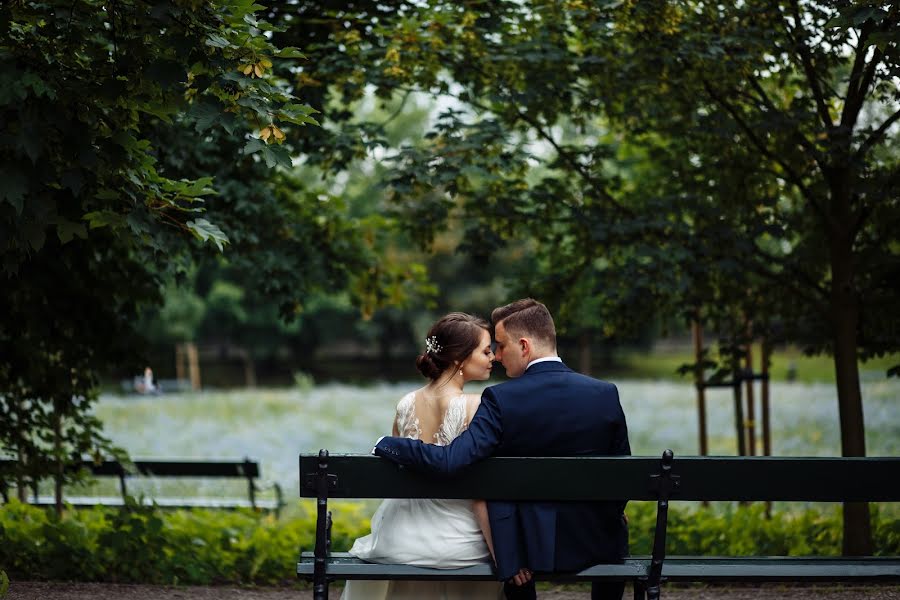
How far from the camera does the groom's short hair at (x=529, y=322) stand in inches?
159

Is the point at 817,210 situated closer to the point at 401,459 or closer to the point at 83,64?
the point at 401,459

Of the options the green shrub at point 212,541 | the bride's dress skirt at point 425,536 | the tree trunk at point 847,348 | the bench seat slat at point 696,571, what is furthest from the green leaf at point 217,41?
the tree trunk at point 847,348

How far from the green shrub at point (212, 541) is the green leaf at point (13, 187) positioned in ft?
9.71

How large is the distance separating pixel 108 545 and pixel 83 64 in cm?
308

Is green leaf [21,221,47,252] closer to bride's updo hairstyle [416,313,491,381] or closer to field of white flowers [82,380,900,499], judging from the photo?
bride's updo hairstyle [416,313,491,381]

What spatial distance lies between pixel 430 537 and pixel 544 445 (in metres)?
0.59

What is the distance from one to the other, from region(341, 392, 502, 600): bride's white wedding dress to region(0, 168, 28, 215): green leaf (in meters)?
1.73

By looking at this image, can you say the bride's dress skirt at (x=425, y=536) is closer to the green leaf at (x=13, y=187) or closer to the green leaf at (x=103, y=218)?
the green leaf at (x=103, y=218)

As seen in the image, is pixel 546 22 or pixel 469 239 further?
pixel 469 239

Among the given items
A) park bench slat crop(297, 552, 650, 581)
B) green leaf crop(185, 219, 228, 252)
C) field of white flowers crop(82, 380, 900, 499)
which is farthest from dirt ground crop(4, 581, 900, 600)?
field of white flowers crop(82, 380, 900, 499)

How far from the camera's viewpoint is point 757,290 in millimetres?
7469

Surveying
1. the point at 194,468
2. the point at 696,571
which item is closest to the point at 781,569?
the point at 696,571

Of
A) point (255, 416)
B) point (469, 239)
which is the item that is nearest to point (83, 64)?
point (469, 239)

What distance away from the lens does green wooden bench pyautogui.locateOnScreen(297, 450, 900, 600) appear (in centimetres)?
382
